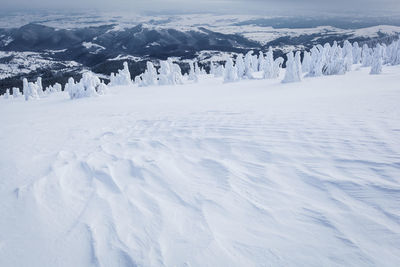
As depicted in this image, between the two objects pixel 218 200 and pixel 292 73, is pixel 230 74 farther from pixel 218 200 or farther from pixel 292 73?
pixel 218 200

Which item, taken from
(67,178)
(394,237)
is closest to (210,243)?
(394,237)

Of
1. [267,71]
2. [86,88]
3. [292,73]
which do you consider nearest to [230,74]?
[267,71]

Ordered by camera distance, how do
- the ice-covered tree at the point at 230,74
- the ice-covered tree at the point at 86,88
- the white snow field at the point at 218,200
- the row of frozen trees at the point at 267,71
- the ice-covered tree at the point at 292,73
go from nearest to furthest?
the white snow field at the point at 218,200, the ice-covered tree at the point at 292,73, the ice-covered tree at the point at 86,88, the row of frozen trees at the point at 267,71, the ice-covered tree at the point at 230,74

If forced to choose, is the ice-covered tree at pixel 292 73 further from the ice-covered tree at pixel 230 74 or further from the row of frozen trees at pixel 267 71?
the ice-covered tree at pixel 230 74

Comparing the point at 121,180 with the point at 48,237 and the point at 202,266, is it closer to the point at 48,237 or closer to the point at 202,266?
the point at 48,237

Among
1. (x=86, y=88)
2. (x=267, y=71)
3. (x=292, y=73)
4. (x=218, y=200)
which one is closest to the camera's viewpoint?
(x=218, y=200)

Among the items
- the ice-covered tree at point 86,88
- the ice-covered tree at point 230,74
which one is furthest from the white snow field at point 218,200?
the ice-covered tree at point 230,74

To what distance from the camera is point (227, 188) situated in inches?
145

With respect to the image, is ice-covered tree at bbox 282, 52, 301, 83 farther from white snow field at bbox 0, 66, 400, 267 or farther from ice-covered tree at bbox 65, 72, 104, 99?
white snow field at bbox 0, 66, 400, 267

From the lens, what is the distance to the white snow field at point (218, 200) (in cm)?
253

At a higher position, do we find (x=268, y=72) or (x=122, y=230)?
(x=122, y=230)

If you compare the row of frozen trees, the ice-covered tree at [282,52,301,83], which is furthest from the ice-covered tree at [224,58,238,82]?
the ice-covered tree at [282,52,301,83]

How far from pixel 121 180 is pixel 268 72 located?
39441 millimetres

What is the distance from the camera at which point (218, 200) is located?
340 centimetres
